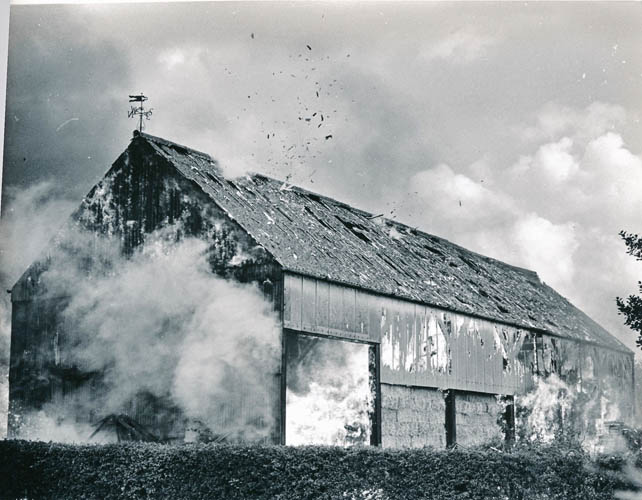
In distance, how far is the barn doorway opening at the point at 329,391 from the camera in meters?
21.7

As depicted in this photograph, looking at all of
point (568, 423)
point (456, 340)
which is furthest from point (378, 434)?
point (568, 423)

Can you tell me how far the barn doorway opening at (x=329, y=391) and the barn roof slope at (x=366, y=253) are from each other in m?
1.63

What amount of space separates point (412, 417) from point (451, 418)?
227 centimetres

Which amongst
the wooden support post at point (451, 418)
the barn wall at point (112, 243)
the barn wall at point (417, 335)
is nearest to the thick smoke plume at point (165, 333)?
the barn wall at point (112, 243)

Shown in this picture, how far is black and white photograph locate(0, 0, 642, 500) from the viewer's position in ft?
56.7

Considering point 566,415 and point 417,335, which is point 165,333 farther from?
point 566,415

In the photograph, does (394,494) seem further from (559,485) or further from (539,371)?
(539,371)

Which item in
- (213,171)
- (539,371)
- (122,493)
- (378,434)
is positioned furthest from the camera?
(539,371)

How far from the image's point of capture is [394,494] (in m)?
16.2

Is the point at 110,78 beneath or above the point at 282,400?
above

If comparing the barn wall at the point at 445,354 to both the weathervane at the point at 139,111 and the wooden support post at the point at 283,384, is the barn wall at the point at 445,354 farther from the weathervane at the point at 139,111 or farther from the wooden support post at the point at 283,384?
the weathervane at the point at 139,111

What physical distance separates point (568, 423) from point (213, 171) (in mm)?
15591

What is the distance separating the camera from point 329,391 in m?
22.6

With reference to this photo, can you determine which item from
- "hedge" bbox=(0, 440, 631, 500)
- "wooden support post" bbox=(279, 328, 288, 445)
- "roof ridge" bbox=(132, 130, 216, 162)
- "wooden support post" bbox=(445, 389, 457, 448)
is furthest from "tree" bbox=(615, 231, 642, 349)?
"roof ridge" bbox=(132, 130, 216, 162)
